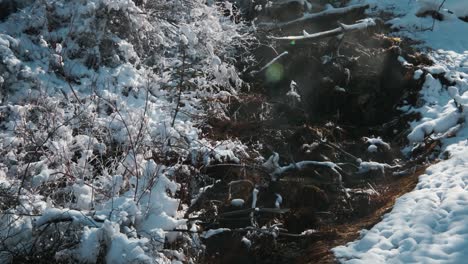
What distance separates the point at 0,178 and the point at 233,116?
3521 millimetres

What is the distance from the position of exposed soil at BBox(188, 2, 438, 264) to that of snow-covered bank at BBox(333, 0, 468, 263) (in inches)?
7.8

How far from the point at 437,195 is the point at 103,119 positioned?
3840 millimetres

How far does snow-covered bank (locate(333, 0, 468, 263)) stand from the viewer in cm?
437

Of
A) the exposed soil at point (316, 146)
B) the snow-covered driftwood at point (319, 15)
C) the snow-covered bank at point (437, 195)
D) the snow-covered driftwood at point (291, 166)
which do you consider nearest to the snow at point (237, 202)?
the exposed soil at point (316, 146)

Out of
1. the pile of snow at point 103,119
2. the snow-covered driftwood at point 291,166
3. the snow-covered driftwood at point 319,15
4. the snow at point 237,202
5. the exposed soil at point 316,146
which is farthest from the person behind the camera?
the snow-covered driftwood at point 319,15

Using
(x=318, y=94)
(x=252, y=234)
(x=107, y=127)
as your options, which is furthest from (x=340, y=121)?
(x=107, y=127)

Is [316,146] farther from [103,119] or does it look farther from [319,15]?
[319,15]

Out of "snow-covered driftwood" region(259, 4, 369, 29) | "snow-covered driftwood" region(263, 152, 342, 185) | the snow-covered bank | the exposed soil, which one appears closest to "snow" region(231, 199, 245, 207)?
the exposed soil

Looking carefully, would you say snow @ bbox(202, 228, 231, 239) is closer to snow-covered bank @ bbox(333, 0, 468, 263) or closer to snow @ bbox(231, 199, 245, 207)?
snow @ bbox(231, 199, 245, 207)

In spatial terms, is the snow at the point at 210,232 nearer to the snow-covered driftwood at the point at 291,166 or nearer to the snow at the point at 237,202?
the snow at the point at 237,202

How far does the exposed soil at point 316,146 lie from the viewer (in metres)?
5.20

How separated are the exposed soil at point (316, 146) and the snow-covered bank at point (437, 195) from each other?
20 centimetres

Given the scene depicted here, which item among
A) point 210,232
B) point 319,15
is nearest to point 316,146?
point 210,232

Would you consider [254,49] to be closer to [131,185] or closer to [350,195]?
[350,195]
